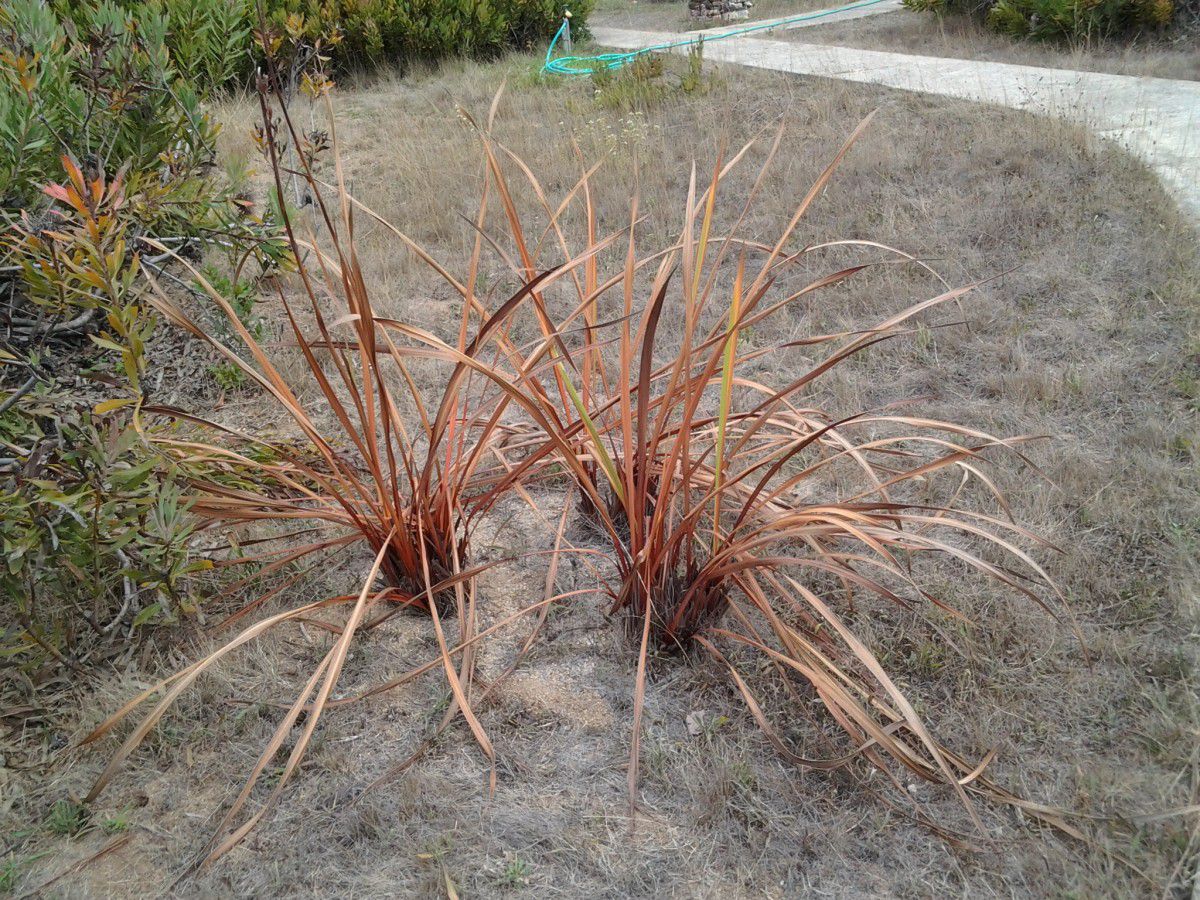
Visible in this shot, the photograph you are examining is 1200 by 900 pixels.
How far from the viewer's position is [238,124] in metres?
5.02

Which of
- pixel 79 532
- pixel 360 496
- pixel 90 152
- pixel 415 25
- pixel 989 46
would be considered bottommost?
pixel 360 496

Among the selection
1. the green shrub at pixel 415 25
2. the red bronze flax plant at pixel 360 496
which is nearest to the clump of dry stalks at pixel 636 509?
the red bronze flax plant at pixel 360 496

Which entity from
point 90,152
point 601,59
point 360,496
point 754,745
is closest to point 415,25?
point 601,59

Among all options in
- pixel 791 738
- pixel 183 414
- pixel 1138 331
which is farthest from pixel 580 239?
pixel 791 738

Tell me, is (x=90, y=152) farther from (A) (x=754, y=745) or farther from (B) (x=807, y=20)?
(B) (x=807, y=20)

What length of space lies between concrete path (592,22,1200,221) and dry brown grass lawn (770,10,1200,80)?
0.27 m

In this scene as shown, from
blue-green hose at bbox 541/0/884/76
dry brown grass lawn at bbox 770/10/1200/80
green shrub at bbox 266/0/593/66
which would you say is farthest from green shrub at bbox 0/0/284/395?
dry brown grass lawn at bbox 770/10/1200/80

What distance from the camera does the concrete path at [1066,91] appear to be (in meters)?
4.00

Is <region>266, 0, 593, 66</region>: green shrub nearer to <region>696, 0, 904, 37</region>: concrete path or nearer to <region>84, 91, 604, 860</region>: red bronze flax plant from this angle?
<region>696, 0, 904, 37</region>: concrete path

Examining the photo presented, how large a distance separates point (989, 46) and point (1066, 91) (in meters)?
1.92

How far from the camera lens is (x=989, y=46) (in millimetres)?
6574

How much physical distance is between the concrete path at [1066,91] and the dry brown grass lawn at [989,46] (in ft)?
0.90

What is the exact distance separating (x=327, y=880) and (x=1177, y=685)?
1.57 meters

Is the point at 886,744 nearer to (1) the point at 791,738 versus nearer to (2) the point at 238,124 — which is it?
(1) the point at 791,738
